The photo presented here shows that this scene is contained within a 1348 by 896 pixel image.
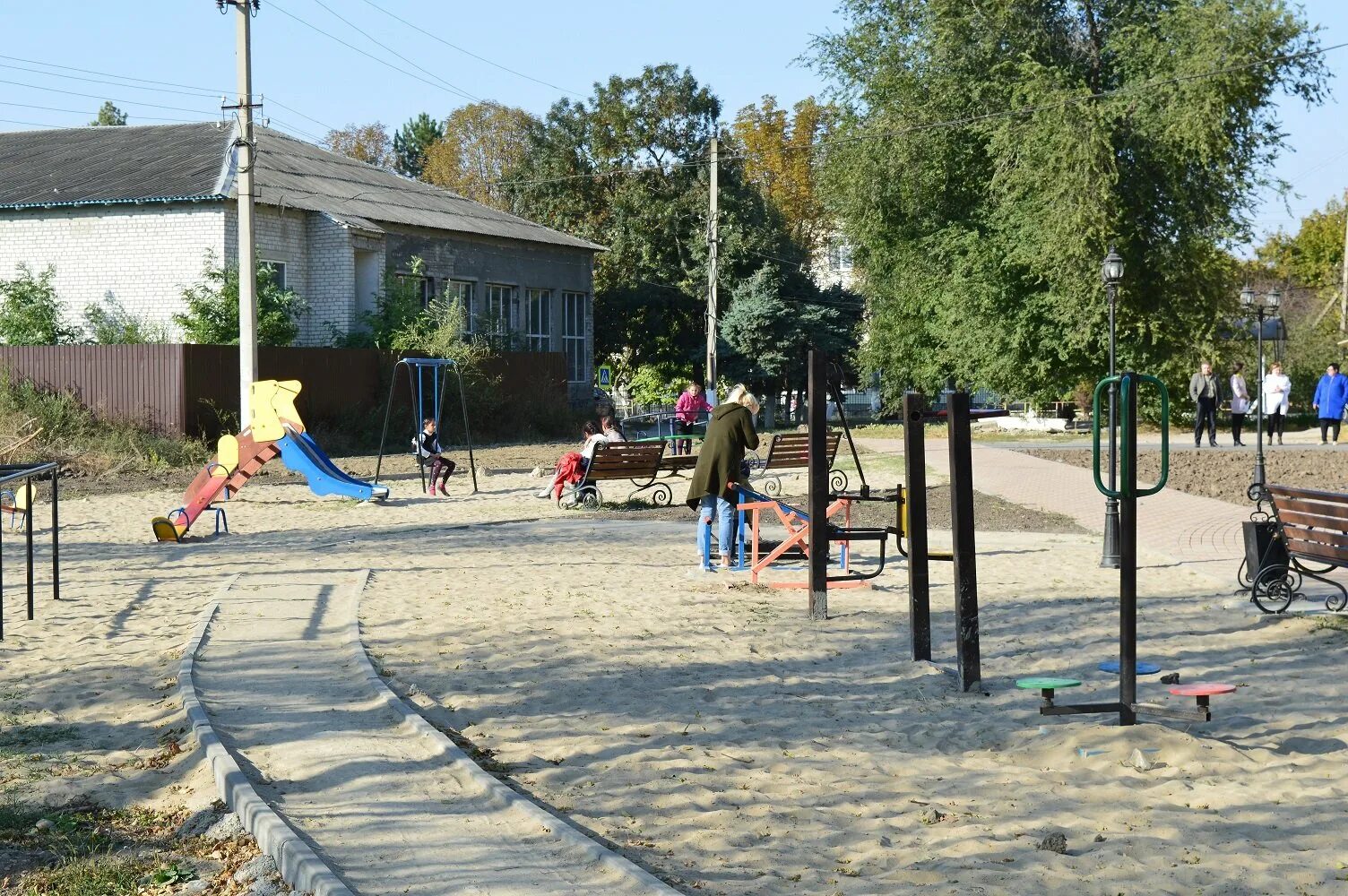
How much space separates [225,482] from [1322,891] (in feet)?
48.4

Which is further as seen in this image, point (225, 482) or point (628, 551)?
point (225, 482)

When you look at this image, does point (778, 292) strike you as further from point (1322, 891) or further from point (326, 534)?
point (1322, 891)

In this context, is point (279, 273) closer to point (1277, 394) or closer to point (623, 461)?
point (623, 461)

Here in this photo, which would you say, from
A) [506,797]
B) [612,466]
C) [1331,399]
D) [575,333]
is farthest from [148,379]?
[1331,399]

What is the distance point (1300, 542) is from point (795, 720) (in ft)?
15.8

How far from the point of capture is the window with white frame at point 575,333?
46781mm

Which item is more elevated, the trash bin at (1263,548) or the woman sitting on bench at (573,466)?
the woman sitting on bench at (573,466)

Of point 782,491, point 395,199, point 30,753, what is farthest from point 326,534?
point 395,199

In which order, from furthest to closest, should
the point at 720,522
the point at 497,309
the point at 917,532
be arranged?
the point at 497,309, the point at 720,522, the point at 917,532

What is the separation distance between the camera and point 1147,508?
18.6m

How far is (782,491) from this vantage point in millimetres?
20938

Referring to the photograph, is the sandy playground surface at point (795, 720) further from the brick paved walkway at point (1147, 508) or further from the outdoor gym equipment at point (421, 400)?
the outdoor gym equipment at point (421, 400)

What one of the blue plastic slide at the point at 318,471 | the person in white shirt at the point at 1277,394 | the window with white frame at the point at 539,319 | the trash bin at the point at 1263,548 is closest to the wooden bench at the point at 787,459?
the blue plastic slide at the point at 318,471

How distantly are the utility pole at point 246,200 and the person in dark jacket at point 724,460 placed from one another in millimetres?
13273
